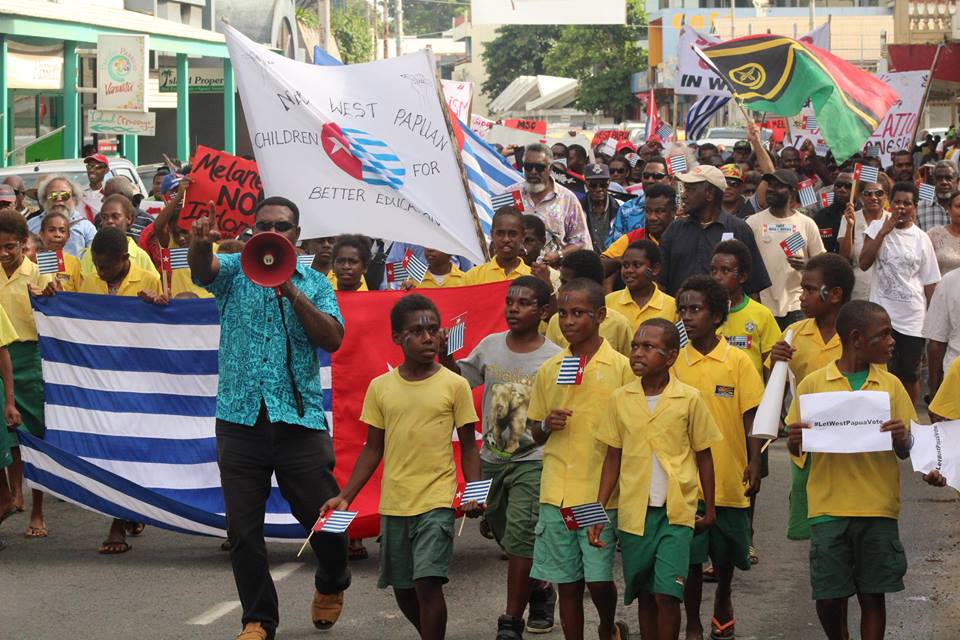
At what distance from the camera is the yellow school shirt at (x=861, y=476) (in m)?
5.91

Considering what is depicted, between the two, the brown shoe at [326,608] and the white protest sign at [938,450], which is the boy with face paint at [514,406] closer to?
the brown shoe at [326,608]

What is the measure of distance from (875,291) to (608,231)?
2.26 meters

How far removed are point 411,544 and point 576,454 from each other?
73cm

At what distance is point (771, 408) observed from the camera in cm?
606

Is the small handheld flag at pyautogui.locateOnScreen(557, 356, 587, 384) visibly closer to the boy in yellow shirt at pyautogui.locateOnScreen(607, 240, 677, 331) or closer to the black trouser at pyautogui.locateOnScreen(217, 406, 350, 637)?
the black trouser at pyautogui.locateOnScreen(217, 406, 350, 637)

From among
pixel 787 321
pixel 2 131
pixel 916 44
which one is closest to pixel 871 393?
pixel 787 321

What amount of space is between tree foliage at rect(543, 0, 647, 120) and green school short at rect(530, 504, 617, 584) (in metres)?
59.9

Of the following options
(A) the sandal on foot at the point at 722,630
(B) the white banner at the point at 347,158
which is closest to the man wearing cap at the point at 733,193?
(B) the white banner at the point at 347,158

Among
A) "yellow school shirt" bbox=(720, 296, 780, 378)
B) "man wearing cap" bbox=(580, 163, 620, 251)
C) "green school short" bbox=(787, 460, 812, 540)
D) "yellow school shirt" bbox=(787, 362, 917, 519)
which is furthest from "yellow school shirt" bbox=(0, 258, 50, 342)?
"man wearing cap" bbox=(580, 163, 620, 251)

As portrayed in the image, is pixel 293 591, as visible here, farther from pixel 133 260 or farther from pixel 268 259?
pixel 133 260

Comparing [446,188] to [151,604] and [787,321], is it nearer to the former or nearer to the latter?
[151,604]

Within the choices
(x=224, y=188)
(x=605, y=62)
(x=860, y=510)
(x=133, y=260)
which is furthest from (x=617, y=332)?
(x=605, y=62)

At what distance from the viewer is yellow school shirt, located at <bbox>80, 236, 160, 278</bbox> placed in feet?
29.6

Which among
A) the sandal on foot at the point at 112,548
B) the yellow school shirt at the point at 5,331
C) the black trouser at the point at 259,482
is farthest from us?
the yellow school shirt at the point at 5,331
